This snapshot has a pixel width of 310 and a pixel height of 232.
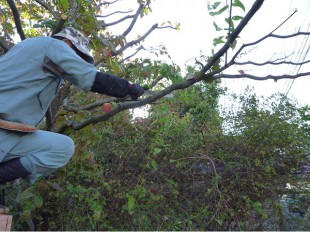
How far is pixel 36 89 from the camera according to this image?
279 cm

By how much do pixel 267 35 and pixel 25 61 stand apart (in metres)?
1.89

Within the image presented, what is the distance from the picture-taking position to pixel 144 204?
5.04 metres

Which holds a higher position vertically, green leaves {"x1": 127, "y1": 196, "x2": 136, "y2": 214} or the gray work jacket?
the gray work jacket

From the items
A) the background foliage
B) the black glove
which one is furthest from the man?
the background foliage

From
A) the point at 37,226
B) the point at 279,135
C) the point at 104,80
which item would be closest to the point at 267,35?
the point at 104,80

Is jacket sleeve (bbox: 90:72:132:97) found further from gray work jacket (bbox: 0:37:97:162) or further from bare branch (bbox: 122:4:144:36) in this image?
bare branch (bbox: 122:4:144:36)

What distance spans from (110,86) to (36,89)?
0.48m

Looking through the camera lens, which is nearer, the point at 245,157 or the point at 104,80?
the point at 104,80

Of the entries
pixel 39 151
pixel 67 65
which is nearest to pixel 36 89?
pixel 67 65

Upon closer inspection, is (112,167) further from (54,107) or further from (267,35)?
(267,35)

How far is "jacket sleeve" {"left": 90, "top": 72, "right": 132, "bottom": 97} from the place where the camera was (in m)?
2.77

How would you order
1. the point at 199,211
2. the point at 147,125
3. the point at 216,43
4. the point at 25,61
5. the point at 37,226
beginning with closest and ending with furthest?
the point at 25,61
the point at 216,43
the point at 37,226
the point at 199,211
the point at 147,125

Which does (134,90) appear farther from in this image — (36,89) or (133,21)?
(133,21)

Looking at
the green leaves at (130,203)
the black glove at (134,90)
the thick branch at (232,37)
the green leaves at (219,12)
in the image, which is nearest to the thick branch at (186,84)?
the thick branch at (232,37)
